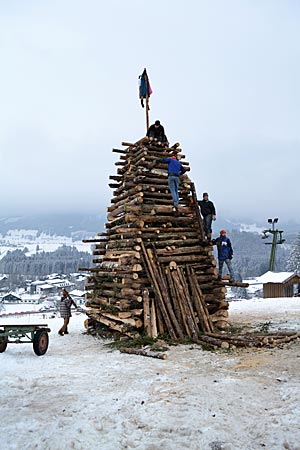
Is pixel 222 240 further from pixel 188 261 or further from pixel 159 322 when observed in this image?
pixel 159 322

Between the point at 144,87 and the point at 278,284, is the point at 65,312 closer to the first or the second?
the point at 144,87

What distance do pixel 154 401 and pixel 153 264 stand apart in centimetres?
668

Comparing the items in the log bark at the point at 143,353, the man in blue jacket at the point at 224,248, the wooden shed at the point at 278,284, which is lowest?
the log bark at the point at 143,353

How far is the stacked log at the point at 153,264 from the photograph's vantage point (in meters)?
12.3

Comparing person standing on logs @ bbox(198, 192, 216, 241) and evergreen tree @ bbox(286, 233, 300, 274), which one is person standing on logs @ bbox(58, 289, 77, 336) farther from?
evergreen tree @ bbox(286, 233, 300, 274)

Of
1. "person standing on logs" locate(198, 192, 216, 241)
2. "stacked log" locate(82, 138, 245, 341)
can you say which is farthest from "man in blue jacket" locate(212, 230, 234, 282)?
"person standing on logs" locate(198, 192, 216, 241)

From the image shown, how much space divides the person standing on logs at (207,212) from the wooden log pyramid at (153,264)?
412 millimetres

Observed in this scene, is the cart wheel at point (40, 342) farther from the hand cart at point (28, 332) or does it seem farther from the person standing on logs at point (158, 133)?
the person standing on logs at point (158, 133)

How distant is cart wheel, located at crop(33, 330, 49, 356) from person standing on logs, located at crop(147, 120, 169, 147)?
31.9ft

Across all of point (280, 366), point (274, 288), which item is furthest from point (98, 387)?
point (274, 288)

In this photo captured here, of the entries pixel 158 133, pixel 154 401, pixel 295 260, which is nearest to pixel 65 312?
pixel 158 133

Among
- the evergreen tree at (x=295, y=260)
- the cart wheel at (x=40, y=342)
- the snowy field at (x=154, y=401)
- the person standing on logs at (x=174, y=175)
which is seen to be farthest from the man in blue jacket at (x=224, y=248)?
the evergreen tree at (x=295, y=260)

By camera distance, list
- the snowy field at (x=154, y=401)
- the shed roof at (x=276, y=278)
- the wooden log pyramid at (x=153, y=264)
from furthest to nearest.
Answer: the shed roof at (x=276, y=278), the wooden log pyramid at (x=153, y=264), the snowy field at (x=154, y=401)

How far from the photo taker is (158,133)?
1689 cm
